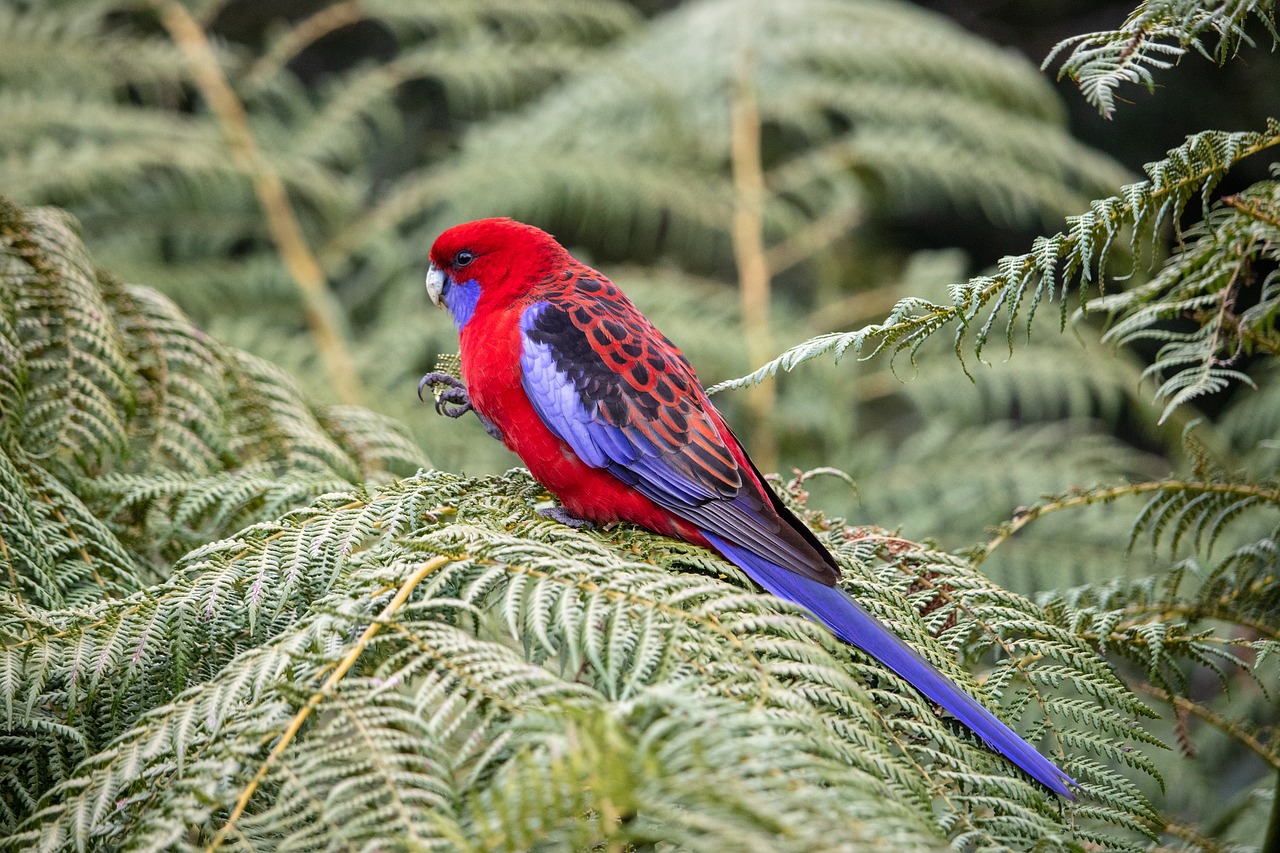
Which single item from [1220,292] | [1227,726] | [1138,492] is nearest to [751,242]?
[1138,492]

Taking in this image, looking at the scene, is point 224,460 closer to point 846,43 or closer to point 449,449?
point 449,449

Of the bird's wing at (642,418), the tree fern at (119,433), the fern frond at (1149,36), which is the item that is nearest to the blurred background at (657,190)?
the tree fern at (119,433)

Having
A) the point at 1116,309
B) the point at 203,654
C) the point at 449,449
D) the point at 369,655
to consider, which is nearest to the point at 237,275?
the point at 449,449

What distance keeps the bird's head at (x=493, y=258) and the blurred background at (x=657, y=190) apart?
1.07m

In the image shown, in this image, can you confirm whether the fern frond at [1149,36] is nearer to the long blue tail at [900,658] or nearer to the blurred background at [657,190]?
the long blue tail at [900,658]

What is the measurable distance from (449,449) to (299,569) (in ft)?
7.15

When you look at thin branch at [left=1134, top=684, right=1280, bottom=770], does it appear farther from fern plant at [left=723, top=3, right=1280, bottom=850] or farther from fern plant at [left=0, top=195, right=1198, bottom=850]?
fern plant at [left=0, top=195, right=1198, bottom=850]

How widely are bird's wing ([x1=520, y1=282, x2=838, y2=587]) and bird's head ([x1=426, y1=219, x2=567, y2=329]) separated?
23cm

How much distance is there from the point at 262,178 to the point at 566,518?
292cm

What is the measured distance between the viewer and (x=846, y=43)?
4.67 m

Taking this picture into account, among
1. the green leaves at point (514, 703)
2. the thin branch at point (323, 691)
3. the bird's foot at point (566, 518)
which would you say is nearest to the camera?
the green leaves at point (514, 703)

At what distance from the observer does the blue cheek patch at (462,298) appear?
279cm

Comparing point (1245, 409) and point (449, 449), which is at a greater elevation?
point (449, 449)

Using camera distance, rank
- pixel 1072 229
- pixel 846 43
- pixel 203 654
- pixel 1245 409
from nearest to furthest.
→ pixel 1072 229 → pixel 203 654 → pixel 1245 409 → pixel 846 43
